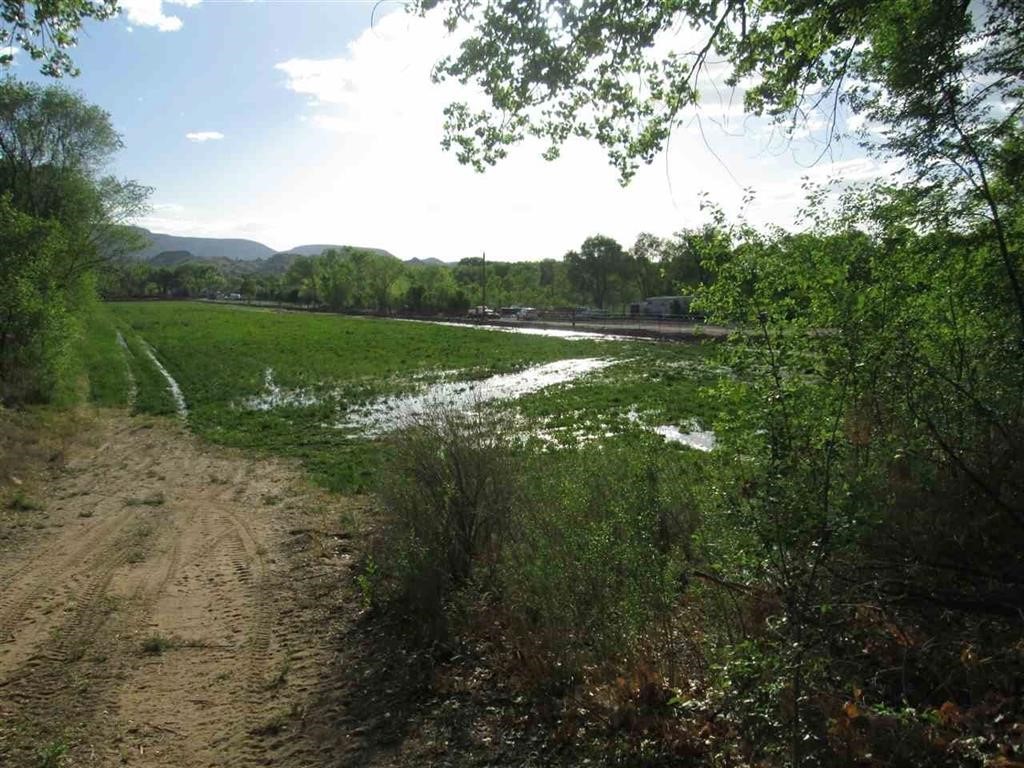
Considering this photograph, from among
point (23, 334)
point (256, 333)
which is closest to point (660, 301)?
point (256, 333)

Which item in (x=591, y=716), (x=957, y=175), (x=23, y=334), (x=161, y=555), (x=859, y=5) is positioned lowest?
(x=161, y=555)

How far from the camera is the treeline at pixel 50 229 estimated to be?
16.5 metres

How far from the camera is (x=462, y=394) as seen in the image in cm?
1009

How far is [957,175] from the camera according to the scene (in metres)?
5.25

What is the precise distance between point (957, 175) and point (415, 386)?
20.8 meters

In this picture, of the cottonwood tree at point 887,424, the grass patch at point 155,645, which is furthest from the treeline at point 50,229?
the cottonwood tree at point 887,424

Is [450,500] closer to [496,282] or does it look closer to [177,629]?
[177,629]

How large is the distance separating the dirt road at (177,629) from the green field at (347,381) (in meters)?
2.03

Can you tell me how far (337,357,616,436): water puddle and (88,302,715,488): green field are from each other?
0.58 metres

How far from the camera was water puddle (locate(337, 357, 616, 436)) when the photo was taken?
7.82 m

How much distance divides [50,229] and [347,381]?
11542 mm

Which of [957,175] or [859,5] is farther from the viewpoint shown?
[859,5]

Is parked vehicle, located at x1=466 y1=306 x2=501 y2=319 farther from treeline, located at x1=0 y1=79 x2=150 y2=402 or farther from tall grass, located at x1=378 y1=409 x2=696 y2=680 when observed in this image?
tall grass, located at x1=378 y1=409 x2=696 y2=680

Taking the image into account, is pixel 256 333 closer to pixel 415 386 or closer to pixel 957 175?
pixel 415 386
